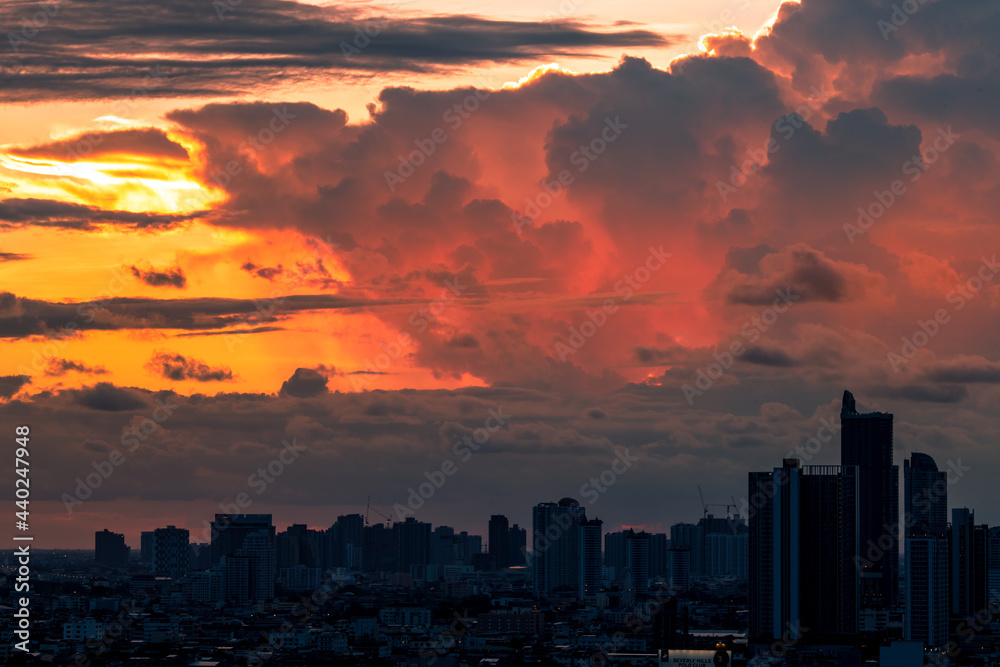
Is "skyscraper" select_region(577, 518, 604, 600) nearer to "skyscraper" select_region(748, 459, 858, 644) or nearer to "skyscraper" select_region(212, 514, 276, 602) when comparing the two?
"skyscraper" select_region(212, 514, 276, 602)

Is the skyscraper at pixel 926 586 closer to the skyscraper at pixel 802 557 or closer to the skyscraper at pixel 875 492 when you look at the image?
the skyscraper at pixel 802 557

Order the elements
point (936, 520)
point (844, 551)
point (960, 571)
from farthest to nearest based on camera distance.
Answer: point (936, 520) → point (960, 571) → point (844, 551)

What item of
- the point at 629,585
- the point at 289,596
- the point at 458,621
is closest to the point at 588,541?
the point at 629,585

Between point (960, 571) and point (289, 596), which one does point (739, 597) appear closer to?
point (960, 571)

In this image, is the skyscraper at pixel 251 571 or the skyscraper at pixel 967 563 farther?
the skyscraper at pixel 251 571

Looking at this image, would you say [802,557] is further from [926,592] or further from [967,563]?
[967,563]

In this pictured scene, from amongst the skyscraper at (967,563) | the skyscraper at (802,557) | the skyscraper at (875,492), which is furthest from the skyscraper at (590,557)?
the skyscraper at (802,557)

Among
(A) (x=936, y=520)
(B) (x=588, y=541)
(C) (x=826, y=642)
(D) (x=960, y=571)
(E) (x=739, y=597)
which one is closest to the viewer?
(C) (x=826, y=642)
